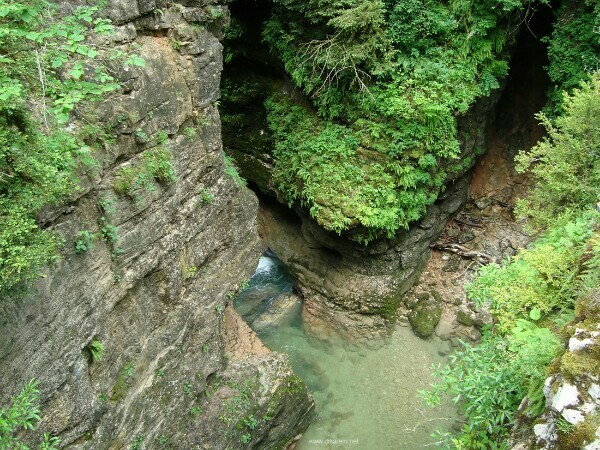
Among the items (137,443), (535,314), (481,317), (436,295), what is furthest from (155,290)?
(481,317)

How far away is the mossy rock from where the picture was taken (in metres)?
12.5

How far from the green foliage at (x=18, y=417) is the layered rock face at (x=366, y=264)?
323 inches

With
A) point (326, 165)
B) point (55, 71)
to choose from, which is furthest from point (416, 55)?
point (55, 71)

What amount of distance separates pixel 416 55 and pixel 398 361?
801 centimetres

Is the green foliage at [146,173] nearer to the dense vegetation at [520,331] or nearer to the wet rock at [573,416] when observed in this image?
the dense vegetation at [520,331]

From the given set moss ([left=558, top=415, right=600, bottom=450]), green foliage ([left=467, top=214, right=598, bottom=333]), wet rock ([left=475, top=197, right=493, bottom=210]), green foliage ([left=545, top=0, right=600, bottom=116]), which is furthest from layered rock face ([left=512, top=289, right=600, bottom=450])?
wet rock ([left=475, top=197, right=493, bottom=210])

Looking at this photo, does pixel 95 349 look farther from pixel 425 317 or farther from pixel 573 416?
pixel 425 317

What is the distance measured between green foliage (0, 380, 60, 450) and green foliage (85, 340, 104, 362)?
959 millimetres

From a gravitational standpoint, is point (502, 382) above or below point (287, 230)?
above

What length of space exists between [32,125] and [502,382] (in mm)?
6096

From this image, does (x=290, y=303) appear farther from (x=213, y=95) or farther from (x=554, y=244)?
(x=554, y=244)

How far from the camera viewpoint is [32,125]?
464 centimetres

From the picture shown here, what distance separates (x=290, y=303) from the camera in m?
14.0

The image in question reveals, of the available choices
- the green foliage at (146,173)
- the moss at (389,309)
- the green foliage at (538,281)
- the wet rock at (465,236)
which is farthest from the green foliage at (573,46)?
the green foliage at (146,173)
